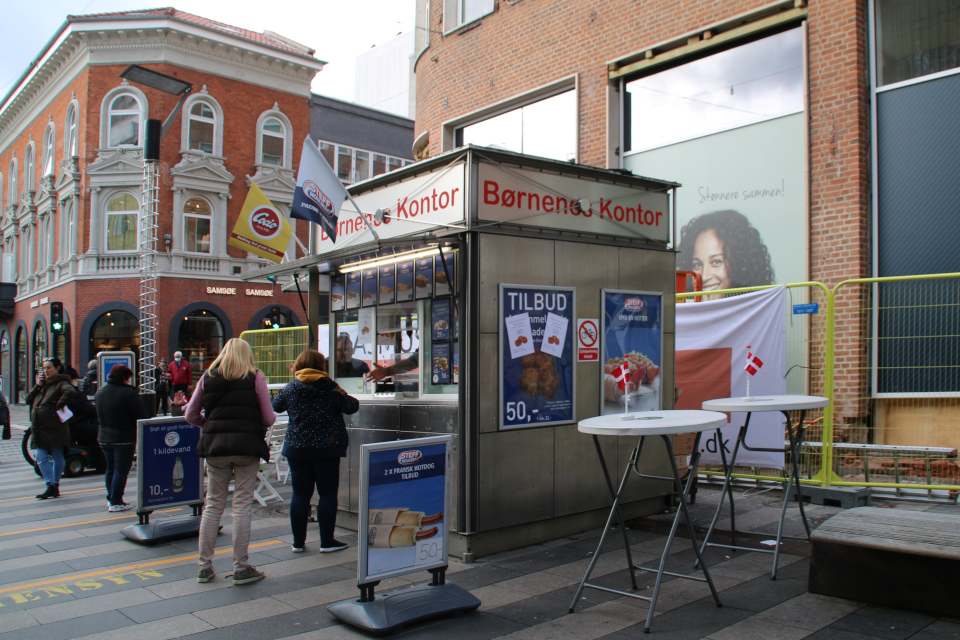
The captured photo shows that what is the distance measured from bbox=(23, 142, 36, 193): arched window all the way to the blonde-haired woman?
35547mm

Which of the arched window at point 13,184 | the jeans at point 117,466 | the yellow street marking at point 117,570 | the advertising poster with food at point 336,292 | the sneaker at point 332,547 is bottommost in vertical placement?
the yellow street marking at point 117,570

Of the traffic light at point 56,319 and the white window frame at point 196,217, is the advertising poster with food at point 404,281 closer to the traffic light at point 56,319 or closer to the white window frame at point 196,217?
the traffic light at point 56,319

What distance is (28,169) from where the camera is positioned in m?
35.7

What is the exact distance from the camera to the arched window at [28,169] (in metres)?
35.2

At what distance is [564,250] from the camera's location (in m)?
7.13

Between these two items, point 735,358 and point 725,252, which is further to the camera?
point 725,252

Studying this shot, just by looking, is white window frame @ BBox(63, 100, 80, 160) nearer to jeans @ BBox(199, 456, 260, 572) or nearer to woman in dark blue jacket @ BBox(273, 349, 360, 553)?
woman in dark blue jacket @ BBox(273, 349, 360, 553)

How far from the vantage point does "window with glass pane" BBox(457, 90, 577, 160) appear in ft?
45.5

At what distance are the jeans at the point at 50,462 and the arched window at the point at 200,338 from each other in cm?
1911

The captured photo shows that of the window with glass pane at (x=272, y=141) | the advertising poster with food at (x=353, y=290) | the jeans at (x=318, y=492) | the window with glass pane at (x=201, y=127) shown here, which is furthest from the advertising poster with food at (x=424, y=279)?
the window with glass pane at (x=272, y=141)

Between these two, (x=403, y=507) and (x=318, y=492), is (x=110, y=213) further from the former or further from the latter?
(x=403, y=507)

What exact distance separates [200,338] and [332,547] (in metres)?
24.9

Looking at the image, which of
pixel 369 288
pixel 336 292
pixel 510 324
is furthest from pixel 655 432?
pixel 336 292

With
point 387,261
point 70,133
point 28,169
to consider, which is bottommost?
point 387,261
